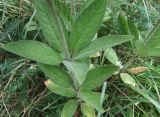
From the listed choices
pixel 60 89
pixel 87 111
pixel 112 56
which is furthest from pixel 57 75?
pixel 112 56

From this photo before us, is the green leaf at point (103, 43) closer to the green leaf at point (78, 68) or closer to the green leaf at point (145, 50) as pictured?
the green leaf at point (78, 68)


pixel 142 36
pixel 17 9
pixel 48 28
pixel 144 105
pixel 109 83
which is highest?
pixel 48 28

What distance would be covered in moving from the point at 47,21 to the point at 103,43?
0.17 metres

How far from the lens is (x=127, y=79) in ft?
4.03

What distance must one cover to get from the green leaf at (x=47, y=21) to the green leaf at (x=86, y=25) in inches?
1.9

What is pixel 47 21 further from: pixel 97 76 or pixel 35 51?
pixel 97 76

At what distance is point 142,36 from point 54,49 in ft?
1.50

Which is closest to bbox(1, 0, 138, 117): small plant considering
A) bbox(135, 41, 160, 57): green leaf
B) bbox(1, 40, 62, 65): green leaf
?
bbox(1, 40, 62, 65): green leaf

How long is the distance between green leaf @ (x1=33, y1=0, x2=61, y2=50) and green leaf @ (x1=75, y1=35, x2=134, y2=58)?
3.1 inches

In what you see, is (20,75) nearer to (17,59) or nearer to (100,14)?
(17,59)

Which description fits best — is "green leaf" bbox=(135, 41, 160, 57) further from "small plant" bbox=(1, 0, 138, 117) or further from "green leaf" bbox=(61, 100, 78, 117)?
"green leaf" bbox=(61, 100, 78, 117)

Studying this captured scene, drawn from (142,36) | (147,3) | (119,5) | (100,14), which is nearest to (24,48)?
(100,14)

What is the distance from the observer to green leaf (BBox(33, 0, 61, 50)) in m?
0.85

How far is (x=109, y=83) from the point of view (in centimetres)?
129
